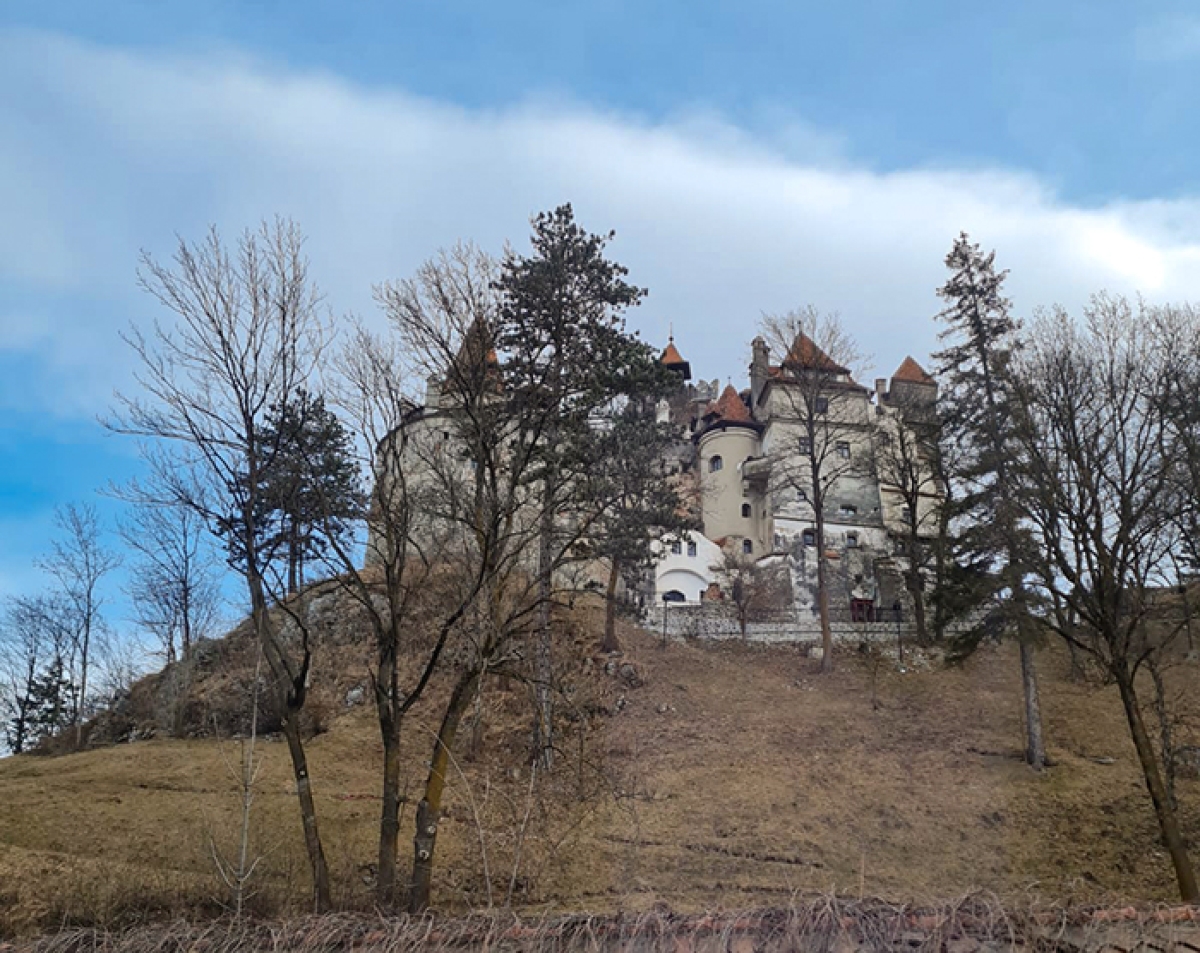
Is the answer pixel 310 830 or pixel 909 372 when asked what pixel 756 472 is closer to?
pixel 909 372

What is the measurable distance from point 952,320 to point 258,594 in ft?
72.2

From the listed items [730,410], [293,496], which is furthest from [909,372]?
[293,496]

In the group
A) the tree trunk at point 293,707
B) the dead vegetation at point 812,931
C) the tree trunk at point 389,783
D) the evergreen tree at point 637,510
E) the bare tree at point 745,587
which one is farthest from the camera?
the bare tree at point 745,587

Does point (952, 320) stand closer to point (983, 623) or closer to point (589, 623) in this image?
point (983, 623)

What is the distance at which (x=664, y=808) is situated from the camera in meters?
16.2

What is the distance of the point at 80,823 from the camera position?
14.3 m

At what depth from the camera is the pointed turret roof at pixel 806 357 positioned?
29.1m

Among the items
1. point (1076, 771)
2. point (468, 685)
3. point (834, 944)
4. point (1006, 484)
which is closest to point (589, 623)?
point (1076, 771)

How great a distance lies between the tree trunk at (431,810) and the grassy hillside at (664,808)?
2.15 feet

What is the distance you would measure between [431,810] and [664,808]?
8293mm

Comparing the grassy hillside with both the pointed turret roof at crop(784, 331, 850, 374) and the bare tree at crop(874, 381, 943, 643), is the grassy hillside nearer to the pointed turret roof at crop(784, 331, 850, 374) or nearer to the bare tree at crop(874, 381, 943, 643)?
the bare tree at crop(874, 381, 943, 643)

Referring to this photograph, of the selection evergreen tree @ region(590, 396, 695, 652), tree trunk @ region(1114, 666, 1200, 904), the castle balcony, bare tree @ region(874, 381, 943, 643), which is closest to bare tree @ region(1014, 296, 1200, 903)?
tree trunk @ region(1114, 666, 1200, 904)

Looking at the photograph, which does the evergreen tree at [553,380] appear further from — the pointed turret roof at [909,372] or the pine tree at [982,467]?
the pointed turret roof at [909,372]

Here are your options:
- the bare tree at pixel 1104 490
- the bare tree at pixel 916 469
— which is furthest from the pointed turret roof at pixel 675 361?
the bare tree at pixel 1104 490
